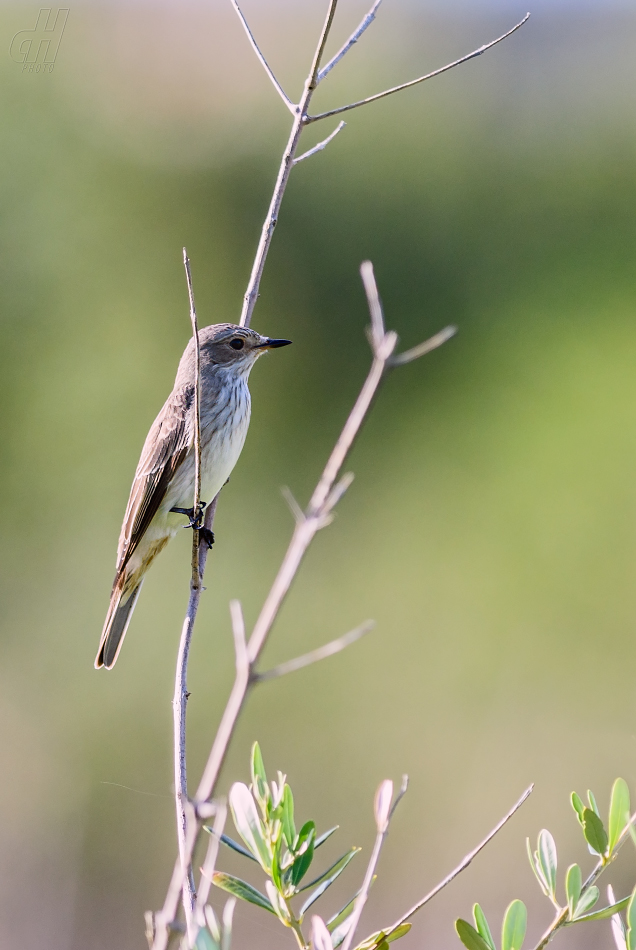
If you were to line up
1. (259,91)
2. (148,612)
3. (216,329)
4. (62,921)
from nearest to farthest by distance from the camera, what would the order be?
(216,329), (62,921), (148,612), (259,91)

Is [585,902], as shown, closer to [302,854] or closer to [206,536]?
[302,854]

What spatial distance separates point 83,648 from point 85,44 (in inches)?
257

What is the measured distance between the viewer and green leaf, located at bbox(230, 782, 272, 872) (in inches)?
60.1

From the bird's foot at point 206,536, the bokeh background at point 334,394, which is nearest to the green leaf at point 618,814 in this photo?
the bird's foot at point 206,536

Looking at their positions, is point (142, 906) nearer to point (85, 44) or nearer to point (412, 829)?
point (412, 829)

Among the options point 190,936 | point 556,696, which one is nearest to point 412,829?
point 556,696

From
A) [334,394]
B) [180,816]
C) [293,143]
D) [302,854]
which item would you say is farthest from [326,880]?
[334,394]

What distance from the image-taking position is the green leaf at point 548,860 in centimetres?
154

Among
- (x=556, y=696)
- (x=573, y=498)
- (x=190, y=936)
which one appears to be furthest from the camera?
(x=573, y=498)

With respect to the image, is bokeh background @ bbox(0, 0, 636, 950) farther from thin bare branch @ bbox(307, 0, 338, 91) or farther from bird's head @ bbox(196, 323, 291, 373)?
thin bare branch @ bbox(307, 0, 338, 91)

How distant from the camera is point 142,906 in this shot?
7.79m

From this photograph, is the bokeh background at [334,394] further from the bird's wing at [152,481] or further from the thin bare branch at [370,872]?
the thin bare branch at [370,872]

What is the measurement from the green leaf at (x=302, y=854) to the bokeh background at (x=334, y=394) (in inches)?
266

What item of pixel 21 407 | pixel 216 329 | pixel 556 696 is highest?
pixel 21 407
